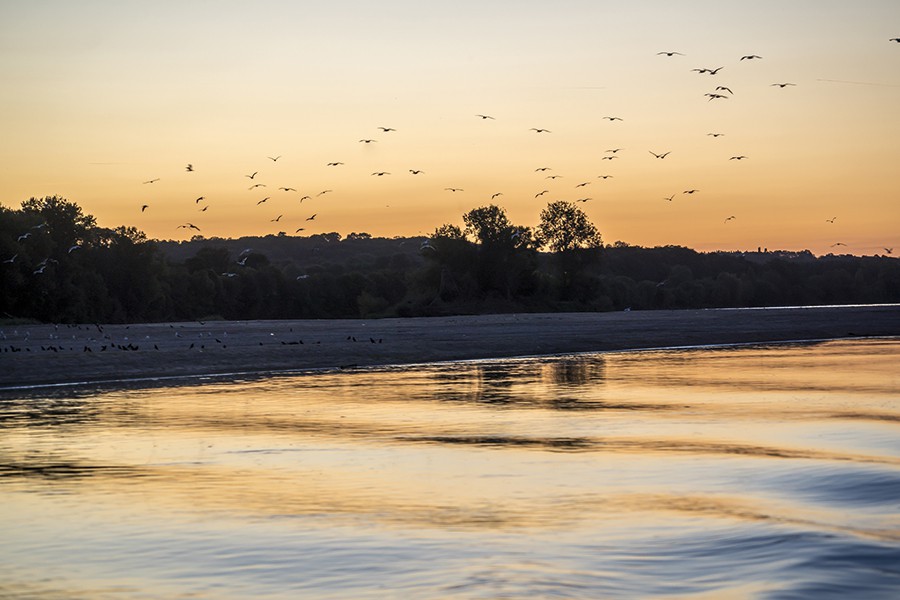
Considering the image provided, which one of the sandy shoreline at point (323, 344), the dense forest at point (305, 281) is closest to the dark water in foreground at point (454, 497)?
the sandy shoreline at point (323, 344)

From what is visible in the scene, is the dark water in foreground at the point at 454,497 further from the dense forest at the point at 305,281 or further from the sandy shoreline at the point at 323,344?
the dense forest at the point at 305,281

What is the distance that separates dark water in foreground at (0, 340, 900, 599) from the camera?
12.9 meters

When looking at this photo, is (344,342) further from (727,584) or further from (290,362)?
(727,584)

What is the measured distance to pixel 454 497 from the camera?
17.7 m

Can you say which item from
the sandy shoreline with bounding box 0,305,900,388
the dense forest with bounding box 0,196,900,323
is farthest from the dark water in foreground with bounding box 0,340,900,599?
the dense forest with bounding box 0,196,900,323

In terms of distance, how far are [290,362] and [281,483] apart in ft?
105

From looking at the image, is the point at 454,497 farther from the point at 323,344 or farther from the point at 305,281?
the point at 305,281

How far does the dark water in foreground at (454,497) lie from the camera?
42.2ft

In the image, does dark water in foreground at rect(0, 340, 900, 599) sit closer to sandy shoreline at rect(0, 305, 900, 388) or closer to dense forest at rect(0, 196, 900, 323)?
sandy shoreline at rect(0, 305, 900, 388)

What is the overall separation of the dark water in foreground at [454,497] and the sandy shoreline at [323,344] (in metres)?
11.6

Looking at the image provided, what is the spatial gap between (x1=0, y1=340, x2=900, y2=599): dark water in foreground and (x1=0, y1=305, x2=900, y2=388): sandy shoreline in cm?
1164

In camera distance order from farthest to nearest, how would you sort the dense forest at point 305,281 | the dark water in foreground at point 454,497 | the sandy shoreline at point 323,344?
1. the dense forest at point 305,281
2. the sandy shoreline at point 323,344
3. the dark water in foreground at point 454,497

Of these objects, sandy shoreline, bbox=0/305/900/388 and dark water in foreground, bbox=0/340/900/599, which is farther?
sandy shoreline, bbox=0/305/900/388

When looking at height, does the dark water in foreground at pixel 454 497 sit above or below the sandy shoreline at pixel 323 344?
below
